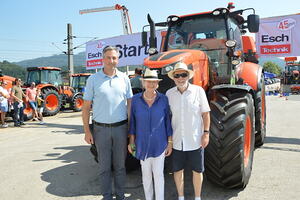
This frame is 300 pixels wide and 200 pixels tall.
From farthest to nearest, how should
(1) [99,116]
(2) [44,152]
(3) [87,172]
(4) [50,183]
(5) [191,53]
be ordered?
(2) [44,152] → (3) [87,172] → (4) [50,183] → (5) [191,53] → (1) [99,116]

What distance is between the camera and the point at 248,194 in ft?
10.9

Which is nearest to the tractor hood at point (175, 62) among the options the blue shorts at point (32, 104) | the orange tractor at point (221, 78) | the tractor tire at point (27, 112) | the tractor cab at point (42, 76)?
the orange tractor at point (221, 78)

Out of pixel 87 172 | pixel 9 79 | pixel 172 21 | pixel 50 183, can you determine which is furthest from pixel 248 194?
pixel 9 79

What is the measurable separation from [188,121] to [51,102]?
11268mm

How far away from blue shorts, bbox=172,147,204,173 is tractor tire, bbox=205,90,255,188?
0.33 metres

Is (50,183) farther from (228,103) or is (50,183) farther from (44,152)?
(228,103)

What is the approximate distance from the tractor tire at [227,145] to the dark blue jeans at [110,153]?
1019 millimetres

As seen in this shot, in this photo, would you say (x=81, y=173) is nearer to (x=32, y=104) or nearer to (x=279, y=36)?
(x=32, y=104)

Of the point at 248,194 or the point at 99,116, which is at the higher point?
the point at 99,116

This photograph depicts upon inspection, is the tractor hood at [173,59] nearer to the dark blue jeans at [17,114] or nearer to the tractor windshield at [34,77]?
the dark blue jeans at [17,114]

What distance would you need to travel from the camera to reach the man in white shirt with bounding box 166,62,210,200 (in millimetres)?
2811

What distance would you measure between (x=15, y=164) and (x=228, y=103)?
4.04m

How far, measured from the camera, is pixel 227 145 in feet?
10.1

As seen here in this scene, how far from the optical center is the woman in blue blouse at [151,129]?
9.19 feet
